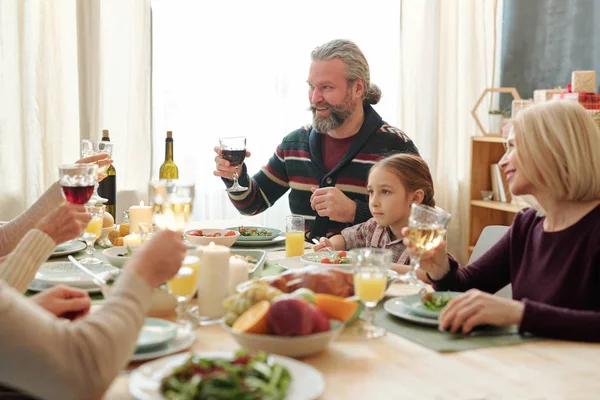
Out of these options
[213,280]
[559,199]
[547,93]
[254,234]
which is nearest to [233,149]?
[254,234]

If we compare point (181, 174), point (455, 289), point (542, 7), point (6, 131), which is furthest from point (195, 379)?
point (542, 7)

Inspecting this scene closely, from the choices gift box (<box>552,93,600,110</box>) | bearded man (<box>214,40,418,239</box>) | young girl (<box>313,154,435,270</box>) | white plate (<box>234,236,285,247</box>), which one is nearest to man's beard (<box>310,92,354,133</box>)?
bearded man (<box>214,40,418,239</box>)

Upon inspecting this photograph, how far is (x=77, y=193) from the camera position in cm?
187

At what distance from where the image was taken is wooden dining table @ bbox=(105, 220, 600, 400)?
1277 mm

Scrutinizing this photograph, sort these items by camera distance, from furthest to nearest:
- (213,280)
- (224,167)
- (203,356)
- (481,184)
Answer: (481,184)
(224,167)
(213,280)
(203,356)

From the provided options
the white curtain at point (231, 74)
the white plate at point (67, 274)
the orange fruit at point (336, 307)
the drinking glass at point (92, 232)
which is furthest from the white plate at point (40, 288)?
the white curtain at point (231, 74)

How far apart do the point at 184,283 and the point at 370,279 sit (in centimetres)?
39

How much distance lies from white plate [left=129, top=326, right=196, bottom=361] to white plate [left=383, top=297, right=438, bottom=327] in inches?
18.8

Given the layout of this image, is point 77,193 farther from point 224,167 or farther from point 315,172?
point 315,172

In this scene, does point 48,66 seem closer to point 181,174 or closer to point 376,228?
point 181,174

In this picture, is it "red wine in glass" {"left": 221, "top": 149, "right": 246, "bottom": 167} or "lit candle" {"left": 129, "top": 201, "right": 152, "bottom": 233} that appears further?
"red wine in glass" {"left": 221, "top": 149, "right": 246, "bottom": 167}

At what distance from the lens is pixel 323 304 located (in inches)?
59.5

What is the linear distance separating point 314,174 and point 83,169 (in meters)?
1.68

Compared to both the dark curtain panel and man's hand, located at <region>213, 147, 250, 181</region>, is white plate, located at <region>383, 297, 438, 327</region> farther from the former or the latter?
the dark curtain panel
